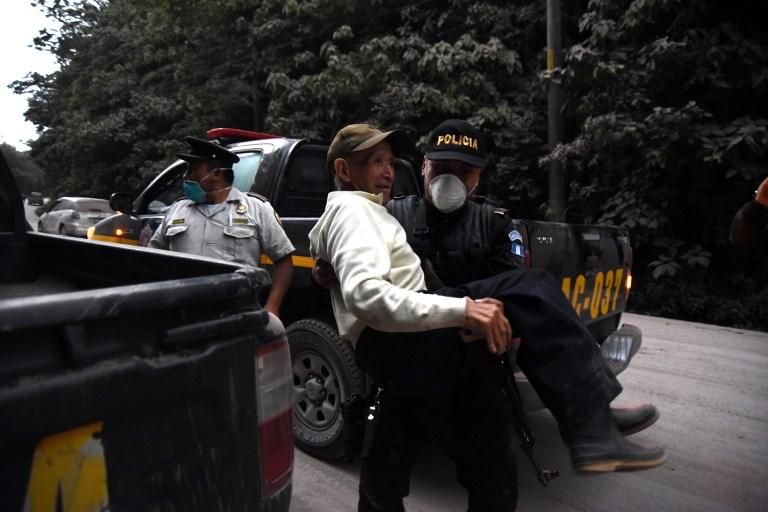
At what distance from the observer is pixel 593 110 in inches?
306

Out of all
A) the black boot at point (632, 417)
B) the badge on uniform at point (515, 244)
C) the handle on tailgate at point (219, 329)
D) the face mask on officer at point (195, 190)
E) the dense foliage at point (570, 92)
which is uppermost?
the dense foliage at point (570, 92)

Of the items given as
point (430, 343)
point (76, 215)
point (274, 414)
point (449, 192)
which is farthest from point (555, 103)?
point (76, 215)

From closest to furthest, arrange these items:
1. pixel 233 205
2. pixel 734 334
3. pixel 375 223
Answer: pixel 375 223 → pixel 233 205 → pixel 734 334

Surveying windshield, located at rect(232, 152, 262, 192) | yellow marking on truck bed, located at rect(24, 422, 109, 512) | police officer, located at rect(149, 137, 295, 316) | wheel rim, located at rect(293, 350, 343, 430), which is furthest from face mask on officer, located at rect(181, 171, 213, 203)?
yellow marking on truck bed, located at rect(24, 422, 109, 512)

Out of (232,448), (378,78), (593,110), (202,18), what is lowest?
(232,448)

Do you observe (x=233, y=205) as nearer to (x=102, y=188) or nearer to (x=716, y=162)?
(x=716, y=162)

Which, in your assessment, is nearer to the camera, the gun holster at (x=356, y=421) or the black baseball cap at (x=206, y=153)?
the gun holster at (x=356, y=421)

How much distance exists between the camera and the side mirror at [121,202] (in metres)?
3.97

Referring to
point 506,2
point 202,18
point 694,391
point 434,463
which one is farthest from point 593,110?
point 202,18

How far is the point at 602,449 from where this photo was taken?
1.46 meters

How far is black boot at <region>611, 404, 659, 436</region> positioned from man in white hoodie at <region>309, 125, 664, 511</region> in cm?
18

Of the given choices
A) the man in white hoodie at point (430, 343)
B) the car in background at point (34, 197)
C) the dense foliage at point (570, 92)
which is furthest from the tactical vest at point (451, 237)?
the dense foliage at point (570, 92)

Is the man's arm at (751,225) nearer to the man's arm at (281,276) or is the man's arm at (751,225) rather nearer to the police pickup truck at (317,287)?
the police pickup truck at (317,287)

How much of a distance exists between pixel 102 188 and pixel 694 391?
20.2 m
